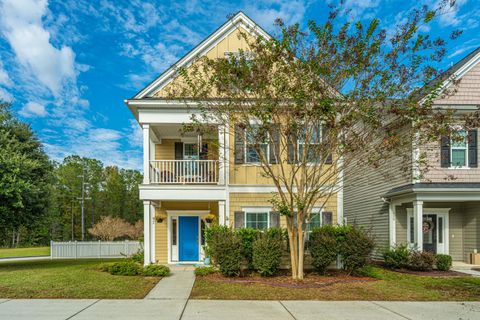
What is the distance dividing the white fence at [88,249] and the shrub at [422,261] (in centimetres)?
1541

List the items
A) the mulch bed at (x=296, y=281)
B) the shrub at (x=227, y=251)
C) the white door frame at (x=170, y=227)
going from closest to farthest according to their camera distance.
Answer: the mulch bed at (x=296, y=281) → the shrub at (x=227, y=251) → the white door frame at (x=170, y=227)

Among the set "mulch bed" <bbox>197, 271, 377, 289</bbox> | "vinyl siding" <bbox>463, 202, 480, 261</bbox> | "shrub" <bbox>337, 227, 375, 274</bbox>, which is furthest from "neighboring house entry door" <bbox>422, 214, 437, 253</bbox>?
"mulch bed" <bbox>197, 271, 377, 289</bbox>

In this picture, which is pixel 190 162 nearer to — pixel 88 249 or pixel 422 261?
pixel 422 261

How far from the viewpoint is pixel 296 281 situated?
418 inches

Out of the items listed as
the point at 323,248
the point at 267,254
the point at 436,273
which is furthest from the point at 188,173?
the point at 436,273

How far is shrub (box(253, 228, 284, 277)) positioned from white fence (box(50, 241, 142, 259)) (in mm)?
12431

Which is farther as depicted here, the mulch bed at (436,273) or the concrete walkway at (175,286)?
the mulch bed at (436,273)

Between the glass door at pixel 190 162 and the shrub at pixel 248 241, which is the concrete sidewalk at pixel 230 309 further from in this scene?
the glass door at pixel 190 162

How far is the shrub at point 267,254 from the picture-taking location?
11.3 meters

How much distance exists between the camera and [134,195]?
48812 millimetres

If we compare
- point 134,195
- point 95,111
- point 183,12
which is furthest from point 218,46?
point 134,195

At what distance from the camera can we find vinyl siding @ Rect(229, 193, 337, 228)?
45.1ft

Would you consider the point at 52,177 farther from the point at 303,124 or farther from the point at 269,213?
the point at 303,124

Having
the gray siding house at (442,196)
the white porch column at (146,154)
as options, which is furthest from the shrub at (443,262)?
the white porch column at (146,154)
